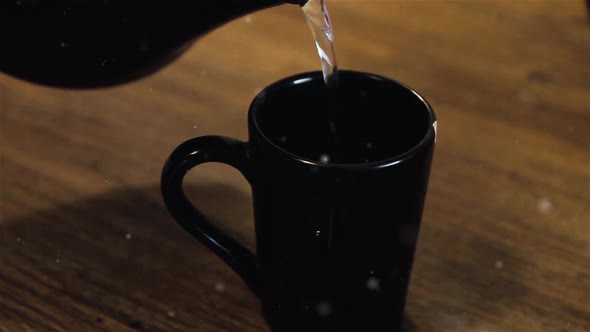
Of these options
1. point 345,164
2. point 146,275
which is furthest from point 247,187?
point 345,164

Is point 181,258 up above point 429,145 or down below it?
below

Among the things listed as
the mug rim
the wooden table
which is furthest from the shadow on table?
the mug rim

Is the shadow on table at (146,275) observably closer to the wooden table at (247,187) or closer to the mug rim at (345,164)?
the wooden table at (247,187)

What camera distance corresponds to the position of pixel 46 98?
0.87 meters

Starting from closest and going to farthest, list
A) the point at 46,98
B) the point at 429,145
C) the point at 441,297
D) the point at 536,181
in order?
the point at 429,145 < the point at 441,297 < the point at 536,181 < the point at 46,98

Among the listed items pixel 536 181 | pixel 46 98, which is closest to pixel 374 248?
pixel 536 181

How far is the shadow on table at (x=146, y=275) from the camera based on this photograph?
2.04ft

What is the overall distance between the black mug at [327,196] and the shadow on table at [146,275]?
0.15 feet

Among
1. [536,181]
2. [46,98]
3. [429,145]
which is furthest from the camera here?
[46,98]

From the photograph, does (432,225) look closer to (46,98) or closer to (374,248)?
(374,248)

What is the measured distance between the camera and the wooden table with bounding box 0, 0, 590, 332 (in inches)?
25.0

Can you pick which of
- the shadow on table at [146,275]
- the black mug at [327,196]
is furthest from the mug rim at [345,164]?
the shadow on table at [146,275]

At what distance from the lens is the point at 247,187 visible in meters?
0.76

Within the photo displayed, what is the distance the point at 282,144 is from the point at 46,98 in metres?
0.36
